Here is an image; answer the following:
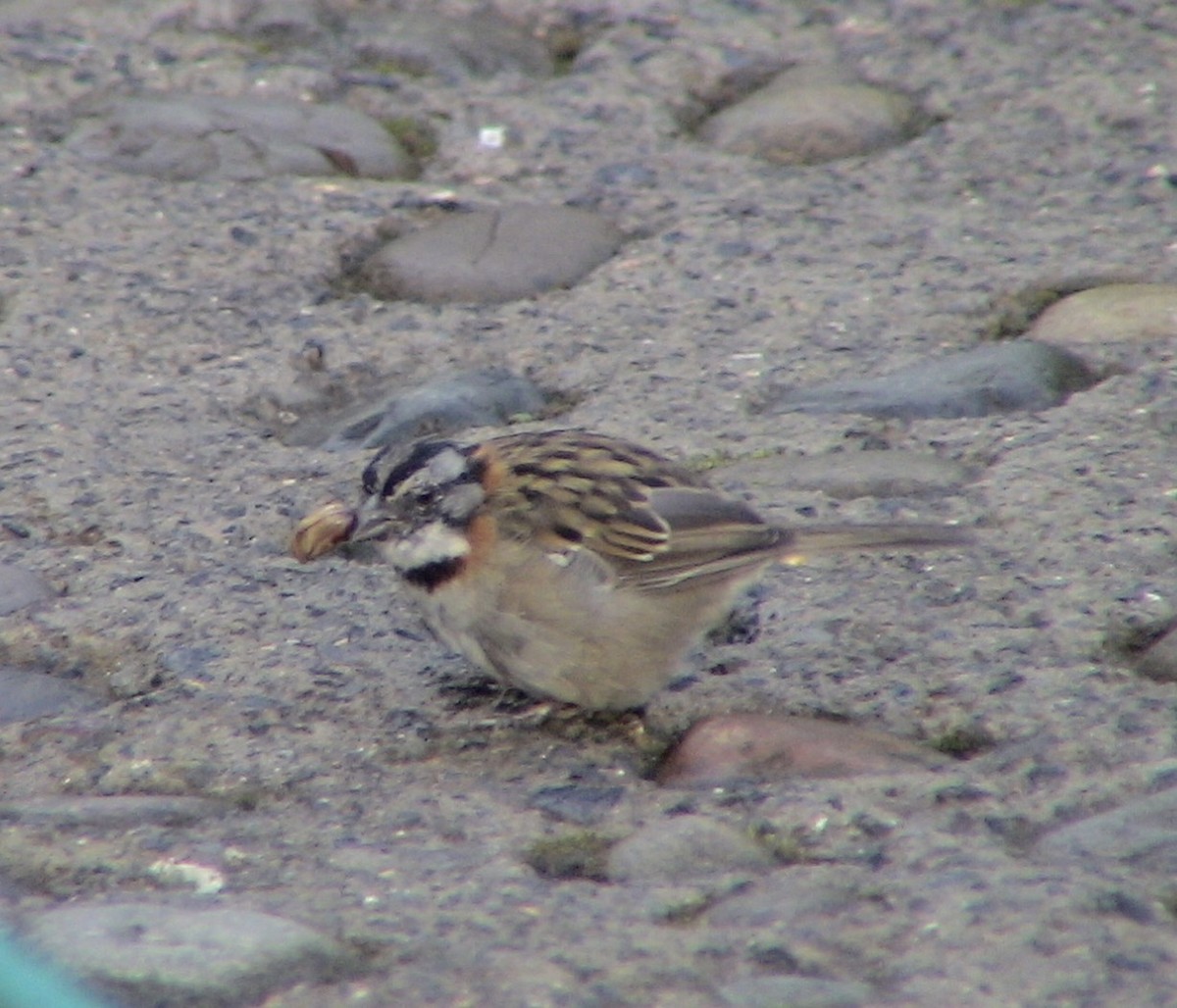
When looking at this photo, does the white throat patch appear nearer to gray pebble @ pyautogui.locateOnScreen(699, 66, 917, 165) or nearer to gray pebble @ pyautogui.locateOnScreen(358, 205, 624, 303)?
gray pebble @ pyautogui.locateOnScreen(358, 205, 624, 303)

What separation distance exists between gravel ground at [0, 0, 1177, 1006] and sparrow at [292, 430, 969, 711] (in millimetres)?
123

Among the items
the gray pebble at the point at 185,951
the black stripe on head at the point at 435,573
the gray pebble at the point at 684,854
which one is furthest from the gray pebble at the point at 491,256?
the gray pebble at the point at 185,951

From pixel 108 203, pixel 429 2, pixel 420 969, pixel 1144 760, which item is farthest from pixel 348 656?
pixel 429 2

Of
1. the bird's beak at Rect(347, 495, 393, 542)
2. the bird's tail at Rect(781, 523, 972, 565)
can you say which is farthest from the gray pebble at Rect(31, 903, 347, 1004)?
the bird's tail at Rect(781, 523, 972, 565)

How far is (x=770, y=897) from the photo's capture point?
305 centimetres

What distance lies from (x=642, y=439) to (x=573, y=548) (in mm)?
862

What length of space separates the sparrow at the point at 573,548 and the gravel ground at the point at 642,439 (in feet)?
0.40

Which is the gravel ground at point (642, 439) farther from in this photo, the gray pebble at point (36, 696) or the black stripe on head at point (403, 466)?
the black stripe on head at point (403, 466)

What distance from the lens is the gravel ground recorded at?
9.70 ft

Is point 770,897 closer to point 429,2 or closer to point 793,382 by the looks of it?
point 793,382

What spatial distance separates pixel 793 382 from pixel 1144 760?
1854 millimetres

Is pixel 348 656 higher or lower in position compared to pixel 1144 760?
lower

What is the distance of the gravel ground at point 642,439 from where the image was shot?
2957 mm

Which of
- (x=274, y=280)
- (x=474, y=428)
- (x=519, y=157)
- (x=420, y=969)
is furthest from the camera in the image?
(x=519, y=157)
